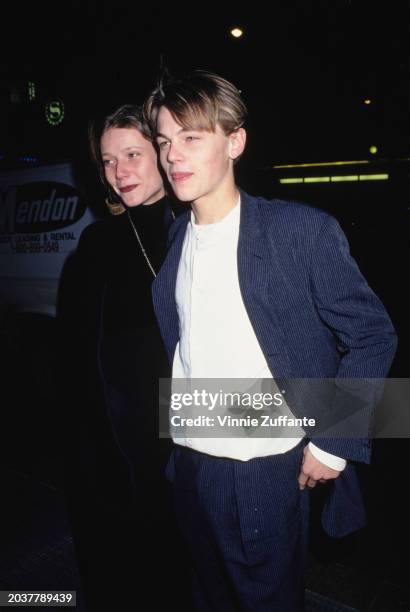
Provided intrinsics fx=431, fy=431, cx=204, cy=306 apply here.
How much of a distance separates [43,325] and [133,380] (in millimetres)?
3658

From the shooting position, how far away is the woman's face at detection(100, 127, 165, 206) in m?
1.90

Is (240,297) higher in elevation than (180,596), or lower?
higher

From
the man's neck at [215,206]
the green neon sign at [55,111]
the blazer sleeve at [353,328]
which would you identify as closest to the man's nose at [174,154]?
the man's neck at [215,206]

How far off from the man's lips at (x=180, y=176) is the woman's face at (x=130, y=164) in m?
0.38

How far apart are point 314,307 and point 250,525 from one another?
2.57 ft

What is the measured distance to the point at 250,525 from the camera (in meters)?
1.49

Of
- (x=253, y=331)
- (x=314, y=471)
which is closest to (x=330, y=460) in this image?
(x=314, y=471)

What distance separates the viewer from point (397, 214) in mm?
7777

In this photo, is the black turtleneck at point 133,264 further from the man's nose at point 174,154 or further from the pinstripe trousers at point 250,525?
the pinstripe trousers at point 250,525

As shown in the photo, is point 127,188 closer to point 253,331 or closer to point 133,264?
point 133,264

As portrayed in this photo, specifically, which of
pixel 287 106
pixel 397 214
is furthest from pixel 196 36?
pixel 397 214

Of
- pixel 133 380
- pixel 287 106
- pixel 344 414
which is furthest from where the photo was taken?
pixel 287 106

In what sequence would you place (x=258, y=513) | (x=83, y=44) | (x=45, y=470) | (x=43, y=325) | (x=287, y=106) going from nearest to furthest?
(x=258, y=513)
(x=45, y=470)
(x=43, y=325)
(x=83, y=44)
(x=287, y=106)

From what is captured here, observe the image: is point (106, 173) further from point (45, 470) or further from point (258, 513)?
point (45, 470)
